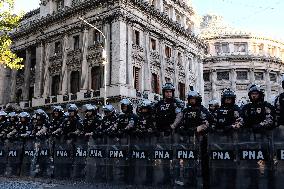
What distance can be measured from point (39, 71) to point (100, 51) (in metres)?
8.21

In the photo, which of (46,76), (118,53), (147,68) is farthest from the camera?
(46,76)

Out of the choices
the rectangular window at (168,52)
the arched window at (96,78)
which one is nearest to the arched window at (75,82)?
the arched window at (96,78)

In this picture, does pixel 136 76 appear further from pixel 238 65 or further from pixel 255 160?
pixel 238 65

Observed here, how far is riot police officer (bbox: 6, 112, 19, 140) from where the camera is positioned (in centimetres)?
999

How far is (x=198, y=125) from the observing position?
6133mm

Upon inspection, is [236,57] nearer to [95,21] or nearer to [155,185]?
[95,21]

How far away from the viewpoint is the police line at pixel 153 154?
16.6ft

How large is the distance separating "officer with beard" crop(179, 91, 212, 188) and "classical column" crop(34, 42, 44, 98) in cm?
2648

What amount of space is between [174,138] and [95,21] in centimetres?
2282

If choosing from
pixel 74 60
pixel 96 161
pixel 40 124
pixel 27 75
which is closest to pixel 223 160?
pixel 96 161

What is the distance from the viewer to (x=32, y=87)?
32.8m

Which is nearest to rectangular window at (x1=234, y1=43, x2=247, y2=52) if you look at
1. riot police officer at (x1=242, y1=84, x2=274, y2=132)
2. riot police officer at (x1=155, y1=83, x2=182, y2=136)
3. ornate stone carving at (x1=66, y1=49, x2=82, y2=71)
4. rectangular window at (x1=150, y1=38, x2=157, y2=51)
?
rectangular window at (x1=150, y1=38, x2=157, y2=51)

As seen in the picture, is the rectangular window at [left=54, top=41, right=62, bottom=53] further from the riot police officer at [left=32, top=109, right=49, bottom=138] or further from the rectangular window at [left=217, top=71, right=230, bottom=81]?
the rectangular window at [left=217, top=71, right=230, bottom=81]

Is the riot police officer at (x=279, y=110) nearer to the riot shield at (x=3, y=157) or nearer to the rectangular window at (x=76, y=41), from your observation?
the riot shield at (x=3, y=157)
